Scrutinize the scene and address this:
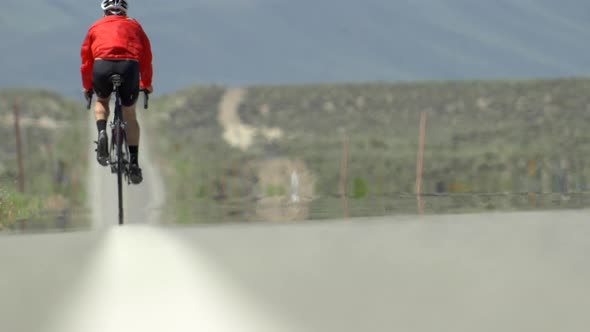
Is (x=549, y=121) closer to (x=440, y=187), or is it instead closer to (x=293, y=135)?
(x=293, y=135)

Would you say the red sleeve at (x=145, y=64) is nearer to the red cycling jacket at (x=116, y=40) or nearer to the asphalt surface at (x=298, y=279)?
the red cycling jacket at (x=116, y=40)

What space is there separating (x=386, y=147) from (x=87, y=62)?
36374 millimetres

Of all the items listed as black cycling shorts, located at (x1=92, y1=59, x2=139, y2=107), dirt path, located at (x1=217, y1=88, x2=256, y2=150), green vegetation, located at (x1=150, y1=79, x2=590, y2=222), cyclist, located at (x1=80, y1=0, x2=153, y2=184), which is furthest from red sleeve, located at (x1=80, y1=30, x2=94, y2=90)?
dirt path, located at (x1=217, y1=88, x2=256, y2=150)

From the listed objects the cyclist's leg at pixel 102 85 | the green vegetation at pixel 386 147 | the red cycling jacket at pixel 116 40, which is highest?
the red cycling jacket at pixel 116 40

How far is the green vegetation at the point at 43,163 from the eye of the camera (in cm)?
1786

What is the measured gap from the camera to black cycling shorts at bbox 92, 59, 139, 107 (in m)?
11.3

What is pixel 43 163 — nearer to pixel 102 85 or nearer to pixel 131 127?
pixel 131 127

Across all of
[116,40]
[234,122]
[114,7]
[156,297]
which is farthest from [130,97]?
[234,122]

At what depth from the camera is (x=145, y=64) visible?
11594mm

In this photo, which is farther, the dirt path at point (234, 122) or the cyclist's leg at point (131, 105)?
the dirt path at point (234, 122)

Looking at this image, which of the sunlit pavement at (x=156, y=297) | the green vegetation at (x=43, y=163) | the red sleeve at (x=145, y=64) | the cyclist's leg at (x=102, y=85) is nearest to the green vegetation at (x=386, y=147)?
the green vegetation at (x=43, y=163)

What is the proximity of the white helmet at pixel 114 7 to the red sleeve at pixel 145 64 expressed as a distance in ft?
0.96

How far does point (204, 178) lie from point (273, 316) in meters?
20.5

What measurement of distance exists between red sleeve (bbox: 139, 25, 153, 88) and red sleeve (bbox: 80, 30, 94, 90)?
512 millimetres
